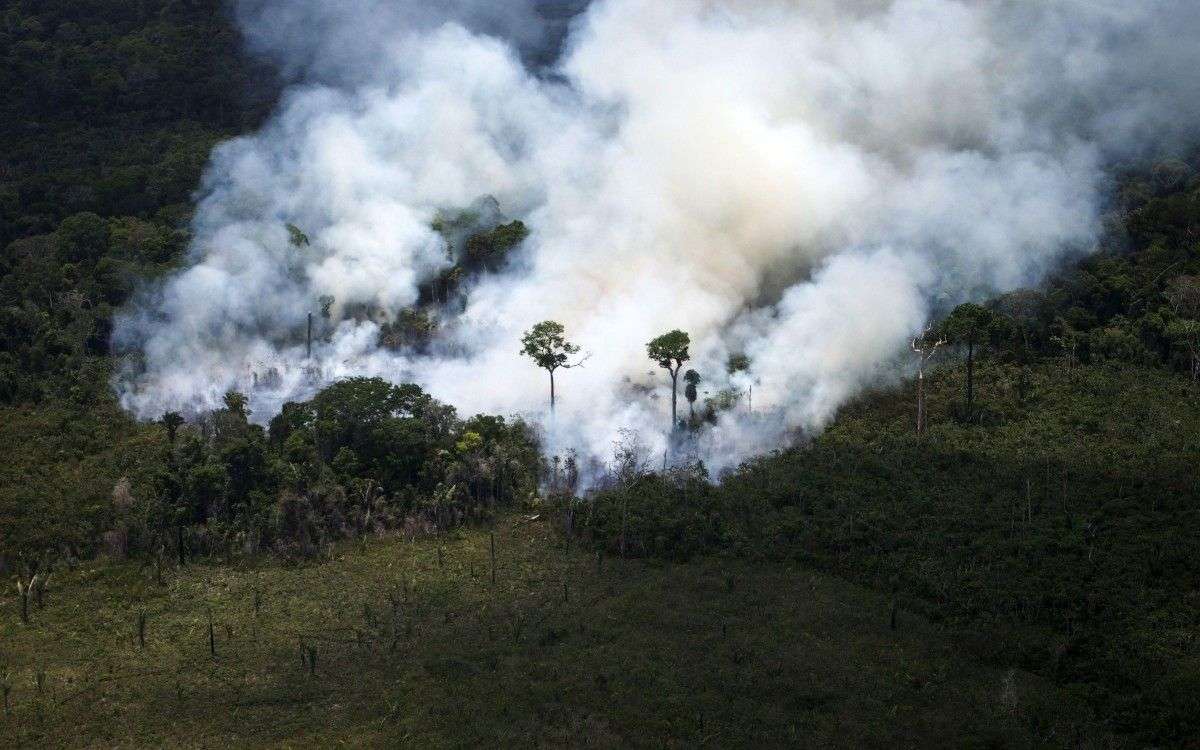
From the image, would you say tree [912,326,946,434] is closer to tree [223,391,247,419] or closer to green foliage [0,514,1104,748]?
green foliage [0,514,1104,748]

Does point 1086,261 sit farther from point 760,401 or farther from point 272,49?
point 272,49

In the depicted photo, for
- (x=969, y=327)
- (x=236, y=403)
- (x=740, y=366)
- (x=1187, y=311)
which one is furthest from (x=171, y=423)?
(x=1187, y=311)

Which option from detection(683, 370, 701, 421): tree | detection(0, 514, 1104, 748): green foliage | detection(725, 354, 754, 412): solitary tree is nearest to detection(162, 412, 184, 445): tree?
detection(0, 514, 1104, 748): green foliage

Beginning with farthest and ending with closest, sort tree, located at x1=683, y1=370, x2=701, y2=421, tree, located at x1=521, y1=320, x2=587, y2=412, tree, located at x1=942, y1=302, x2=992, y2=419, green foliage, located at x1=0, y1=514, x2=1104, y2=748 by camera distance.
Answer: tree, located at x1=521, y1=320, x2=587, y2=412 → tree, located at x1=683, y1=370, x2=701, y2=421 → tree, located at x1=942, y1=302, x2=992, y2=419 → green foliage, located at x1=0, y1=514, x2=1104, y2=748

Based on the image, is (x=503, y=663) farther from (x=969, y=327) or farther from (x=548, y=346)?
(x=969, y=327)

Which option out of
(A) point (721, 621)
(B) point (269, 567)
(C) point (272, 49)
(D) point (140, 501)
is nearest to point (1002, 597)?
(A) point (721, 621)

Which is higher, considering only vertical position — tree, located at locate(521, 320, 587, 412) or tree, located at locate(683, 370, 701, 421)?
tree, located at locate(521, 320, 587, 412)

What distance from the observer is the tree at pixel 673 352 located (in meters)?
77.1

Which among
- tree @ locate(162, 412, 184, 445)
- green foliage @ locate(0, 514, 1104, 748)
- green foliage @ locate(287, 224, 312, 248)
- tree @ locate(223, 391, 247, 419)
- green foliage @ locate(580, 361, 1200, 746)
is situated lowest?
green foliage @ locate(0, 514, 1104, 748)

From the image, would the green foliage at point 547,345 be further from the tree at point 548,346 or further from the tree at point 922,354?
the tree at point 922,354

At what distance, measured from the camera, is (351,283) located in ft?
308

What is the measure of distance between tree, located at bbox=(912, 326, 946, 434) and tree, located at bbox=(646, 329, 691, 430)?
15.3 meters

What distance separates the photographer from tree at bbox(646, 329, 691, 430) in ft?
253

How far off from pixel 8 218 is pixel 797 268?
72.9 m
